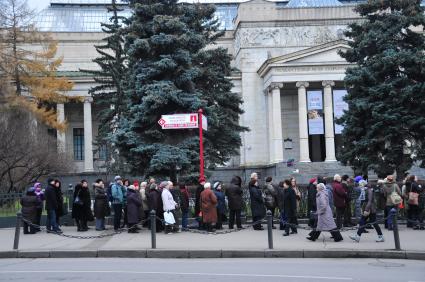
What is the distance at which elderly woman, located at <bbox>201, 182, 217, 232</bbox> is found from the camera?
1778 cm

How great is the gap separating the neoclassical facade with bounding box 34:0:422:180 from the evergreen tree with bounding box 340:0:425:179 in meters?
21.6

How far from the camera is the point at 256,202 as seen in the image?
18438 millimetres

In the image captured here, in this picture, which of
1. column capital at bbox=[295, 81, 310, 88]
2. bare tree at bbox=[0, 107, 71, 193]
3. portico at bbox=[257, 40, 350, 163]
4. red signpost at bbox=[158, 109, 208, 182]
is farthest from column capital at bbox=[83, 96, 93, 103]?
red signpost at bbox=[158, 109, 208, 182]

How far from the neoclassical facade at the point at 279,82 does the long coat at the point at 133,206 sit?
1181 inches

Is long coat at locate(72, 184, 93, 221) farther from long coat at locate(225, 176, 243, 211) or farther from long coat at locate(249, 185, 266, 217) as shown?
long coat at locate(249, 185, 266, 217)

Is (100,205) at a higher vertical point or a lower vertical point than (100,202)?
lower

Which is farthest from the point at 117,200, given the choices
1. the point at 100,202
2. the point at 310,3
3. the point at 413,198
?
the point at 310,3

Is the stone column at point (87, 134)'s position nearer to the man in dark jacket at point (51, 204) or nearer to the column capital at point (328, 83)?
the column capital at point (328, 83)

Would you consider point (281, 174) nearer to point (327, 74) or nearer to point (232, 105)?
point (327, 74)

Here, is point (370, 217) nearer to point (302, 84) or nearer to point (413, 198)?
point (413, 198)

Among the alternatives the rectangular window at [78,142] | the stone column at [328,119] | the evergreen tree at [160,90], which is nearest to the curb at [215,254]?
the evergreen tree at [160,90]

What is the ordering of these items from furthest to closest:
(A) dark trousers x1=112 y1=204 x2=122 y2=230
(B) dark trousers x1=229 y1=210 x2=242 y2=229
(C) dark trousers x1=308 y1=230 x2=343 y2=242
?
1. (A) dark trousers x1=112 y1=204 x2=122 y2=230
2. (B) dark trousers x1=229 y1=210 x2=242 y2=229
3. (C) dark trousers x1=308 y1=230 x2=343 y2=242

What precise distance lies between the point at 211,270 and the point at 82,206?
356 inches

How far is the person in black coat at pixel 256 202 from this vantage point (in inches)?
722
